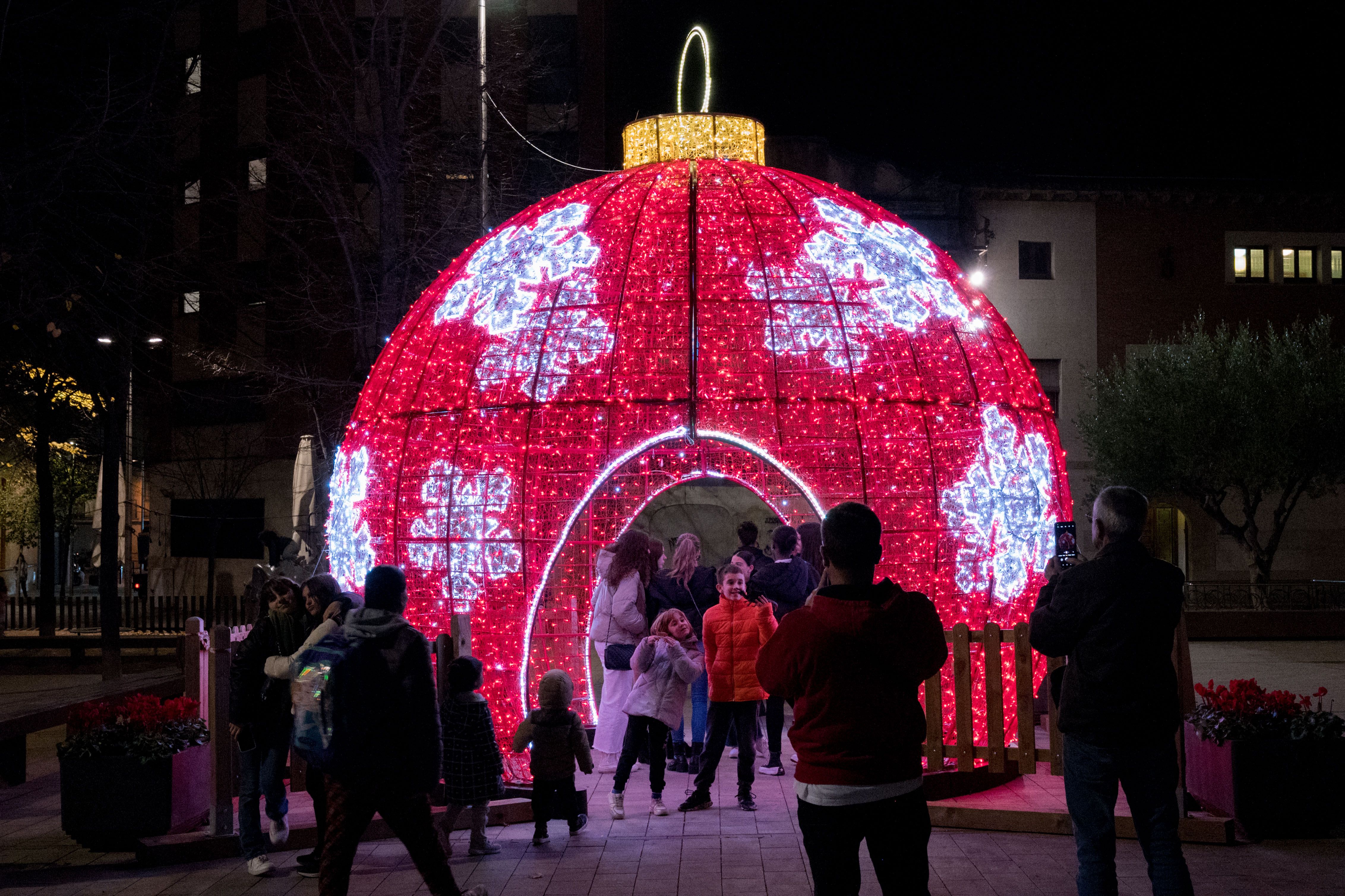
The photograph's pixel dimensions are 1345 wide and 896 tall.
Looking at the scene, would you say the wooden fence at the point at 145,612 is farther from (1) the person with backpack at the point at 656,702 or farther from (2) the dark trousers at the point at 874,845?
(2) the dark trousers at the point at 874,845

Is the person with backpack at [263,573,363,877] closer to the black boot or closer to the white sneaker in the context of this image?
the white sneaker

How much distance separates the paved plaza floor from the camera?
6445 mm

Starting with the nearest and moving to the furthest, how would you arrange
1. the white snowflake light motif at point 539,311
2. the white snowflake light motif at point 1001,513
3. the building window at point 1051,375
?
the white snowflake light motif at point 1001,513, the white snowflake light motif at point 539,311, the building window at point 1051,375

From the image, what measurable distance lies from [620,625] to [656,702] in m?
1.18

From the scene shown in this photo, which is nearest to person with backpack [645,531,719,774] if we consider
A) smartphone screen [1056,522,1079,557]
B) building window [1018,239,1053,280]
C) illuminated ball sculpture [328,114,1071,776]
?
illuminated ball sculpture [328,114,1071,776]

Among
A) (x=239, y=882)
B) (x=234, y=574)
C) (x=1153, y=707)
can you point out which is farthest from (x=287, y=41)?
(x=1153, y=707)

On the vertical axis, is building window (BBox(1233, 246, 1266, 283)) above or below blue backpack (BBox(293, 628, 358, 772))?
above

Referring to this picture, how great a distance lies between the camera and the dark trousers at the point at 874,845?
3799mm

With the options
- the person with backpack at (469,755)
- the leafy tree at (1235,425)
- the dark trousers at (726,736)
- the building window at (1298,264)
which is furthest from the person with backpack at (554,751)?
the building window at (1298,264)

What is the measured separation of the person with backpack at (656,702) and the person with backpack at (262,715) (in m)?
2.07

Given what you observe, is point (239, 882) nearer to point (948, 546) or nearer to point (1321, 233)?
point (948, 546)

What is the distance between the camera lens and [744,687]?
802cm

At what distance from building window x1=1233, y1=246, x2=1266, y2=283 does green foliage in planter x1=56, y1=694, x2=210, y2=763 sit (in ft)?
89.6

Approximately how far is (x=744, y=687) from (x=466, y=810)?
186 centimetres
